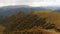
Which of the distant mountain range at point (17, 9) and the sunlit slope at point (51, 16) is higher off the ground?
the distant mountain range at point (17, 9)

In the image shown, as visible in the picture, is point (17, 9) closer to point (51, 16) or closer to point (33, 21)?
point (33, 21)

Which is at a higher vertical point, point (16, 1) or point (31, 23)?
point (16, 1)

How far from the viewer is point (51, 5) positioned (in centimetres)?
93

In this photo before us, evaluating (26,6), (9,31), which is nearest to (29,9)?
(26,6)

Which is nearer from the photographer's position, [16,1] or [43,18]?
[43,18]

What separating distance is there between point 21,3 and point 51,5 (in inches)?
10.5

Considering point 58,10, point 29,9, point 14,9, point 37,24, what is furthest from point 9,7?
point 58,10

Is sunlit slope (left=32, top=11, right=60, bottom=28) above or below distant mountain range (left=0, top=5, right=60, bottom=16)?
below

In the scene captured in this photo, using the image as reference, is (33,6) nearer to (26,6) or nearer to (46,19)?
(26,6)

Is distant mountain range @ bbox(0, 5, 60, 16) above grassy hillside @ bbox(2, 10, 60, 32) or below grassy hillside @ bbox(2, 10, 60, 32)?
above

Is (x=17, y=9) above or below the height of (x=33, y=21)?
above

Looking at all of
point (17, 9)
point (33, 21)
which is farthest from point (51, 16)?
point (17, 9)

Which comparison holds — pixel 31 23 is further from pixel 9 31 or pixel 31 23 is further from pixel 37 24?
pixel 9 31

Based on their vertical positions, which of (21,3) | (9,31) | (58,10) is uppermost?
(21,3)
